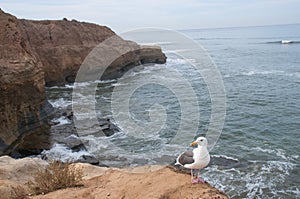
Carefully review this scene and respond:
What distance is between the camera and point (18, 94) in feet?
50.1

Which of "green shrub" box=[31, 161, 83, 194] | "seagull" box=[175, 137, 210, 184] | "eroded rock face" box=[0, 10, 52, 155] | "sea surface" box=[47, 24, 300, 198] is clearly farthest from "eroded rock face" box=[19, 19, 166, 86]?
"seagull" box=[175, 137, 210, 184]

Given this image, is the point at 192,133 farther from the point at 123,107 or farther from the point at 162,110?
the point at 123,107

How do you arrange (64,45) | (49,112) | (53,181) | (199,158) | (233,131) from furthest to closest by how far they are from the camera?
1. (64,45)
2. (49,112)
3. (233,131)
4. (53,181)
5. (199,158)

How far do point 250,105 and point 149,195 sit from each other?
1572 centimetres

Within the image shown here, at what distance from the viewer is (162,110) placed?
20281 millimetres

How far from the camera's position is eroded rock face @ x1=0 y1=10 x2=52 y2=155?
1408 centimetres

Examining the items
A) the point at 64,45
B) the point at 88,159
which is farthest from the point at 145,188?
the point at 64,45

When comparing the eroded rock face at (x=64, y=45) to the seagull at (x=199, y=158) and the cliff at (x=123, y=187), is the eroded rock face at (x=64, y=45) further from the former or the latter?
the seagull at (x=199, y=158)

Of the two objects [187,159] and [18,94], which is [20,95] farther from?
[187,159]

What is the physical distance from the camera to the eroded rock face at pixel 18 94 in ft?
46.2

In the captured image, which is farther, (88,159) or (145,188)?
(88,159)

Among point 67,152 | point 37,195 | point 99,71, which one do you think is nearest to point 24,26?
point 99,71

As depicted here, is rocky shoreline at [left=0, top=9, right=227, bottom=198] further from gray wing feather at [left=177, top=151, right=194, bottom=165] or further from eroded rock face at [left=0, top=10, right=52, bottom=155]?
gray wing feather at [left=177, top=151, right=194, bottom=165]

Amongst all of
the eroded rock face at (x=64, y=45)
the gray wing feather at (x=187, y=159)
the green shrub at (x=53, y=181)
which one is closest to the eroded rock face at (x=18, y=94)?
the green shrub at (x=53, y=181)
